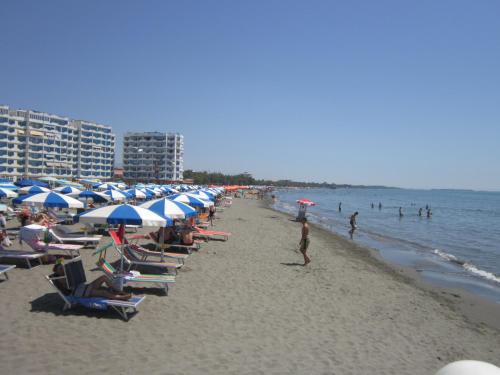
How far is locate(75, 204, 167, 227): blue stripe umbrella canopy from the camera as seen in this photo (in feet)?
24.4

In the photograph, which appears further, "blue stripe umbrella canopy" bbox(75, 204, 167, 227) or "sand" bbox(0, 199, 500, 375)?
"blue stripe umbrella canopy" bbox(75, 204, 167, 227)

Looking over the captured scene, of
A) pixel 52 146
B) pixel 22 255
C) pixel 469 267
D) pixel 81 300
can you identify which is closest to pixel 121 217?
pixel 81 300

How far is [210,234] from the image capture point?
15.7m

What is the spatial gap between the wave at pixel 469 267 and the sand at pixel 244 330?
233 inches

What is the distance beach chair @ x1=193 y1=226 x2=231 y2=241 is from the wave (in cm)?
1058

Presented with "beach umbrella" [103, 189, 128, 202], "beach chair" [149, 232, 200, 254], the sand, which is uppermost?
"beach umbrella" [103, 189, 128, 202]

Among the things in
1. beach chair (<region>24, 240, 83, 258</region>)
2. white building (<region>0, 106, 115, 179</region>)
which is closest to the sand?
beach chair (<region>24, 240, 83, 258</region>)

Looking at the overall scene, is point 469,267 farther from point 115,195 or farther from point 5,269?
point 5,269

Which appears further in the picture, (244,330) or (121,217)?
(121,217)

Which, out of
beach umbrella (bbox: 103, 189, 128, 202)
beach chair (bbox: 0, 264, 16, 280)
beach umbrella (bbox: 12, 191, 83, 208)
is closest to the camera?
beach chair (bbox: 0, 264, 16, 280)

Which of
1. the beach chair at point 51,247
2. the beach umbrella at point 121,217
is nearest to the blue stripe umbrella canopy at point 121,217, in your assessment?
the beach umbrella at point 121,217

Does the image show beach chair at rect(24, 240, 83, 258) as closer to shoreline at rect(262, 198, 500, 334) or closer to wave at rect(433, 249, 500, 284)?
shoreline at rect(262, 198, 500, 334)

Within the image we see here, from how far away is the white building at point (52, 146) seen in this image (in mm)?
72387

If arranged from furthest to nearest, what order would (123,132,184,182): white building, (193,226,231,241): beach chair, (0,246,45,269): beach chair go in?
(123,132,184,182): white building → (193,226,231,241): beach chair → (0,246,45,269): beach chair
